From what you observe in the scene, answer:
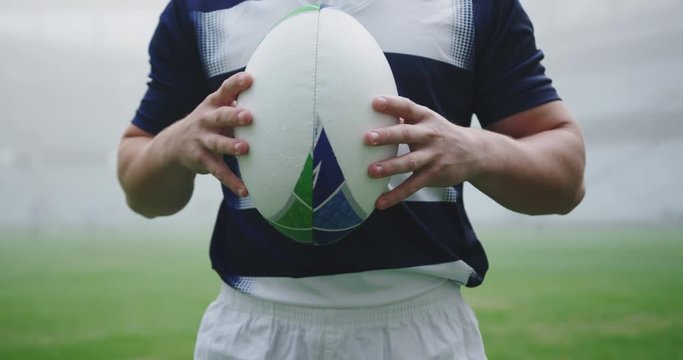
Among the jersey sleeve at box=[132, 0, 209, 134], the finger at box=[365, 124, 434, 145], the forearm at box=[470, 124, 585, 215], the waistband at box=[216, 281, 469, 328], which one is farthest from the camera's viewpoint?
A: the jersey sleeve at box=[132, 0, 209, 134]

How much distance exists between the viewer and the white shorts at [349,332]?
932 millimetres

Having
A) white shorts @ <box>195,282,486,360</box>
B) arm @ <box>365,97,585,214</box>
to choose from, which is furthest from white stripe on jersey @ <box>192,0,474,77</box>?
white shorts @ <box>195,282,486,360</box>

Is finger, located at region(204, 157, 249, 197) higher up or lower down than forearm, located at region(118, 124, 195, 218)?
higher up

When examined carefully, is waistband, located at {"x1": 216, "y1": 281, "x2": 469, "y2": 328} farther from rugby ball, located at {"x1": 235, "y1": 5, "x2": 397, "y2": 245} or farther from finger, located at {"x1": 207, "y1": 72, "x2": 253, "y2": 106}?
finger, located at {"x1": 207, "y1": 72, "x2": 253, "y2": 106}

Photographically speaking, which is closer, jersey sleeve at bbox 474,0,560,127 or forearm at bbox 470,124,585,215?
forearm at bbox 470,124,585,215

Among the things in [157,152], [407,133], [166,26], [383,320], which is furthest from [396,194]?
[166,26]

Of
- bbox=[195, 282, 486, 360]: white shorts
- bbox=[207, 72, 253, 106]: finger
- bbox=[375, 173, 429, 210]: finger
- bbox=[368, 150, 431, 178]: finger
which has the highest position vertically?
bbox=[207, 72, 253, 106]: finger

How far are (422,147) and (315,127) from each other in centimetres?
13

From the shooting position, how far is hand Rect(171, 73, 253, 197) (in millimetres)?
777

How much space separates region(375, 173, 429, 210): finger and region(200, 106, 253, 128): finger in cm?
18

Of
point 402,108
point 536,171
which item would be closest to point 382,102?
point 402,108

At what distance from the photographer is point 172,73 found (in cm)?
108

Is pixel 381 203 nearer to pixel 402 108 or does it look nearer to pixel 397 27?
pixel 402 108

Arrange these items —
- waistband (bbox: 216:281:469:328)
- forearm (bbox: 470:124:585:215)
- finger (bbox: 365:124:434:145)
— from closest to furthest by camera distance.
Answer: finger (bbox: 365:124:434:145) < forearm (bbox: 470:124:585:215) < waistband (bbox: 216:281:469:328)
